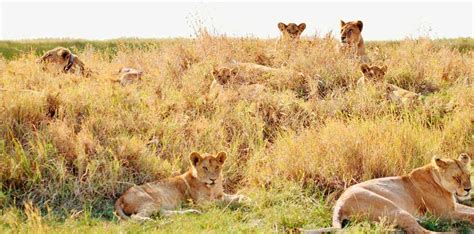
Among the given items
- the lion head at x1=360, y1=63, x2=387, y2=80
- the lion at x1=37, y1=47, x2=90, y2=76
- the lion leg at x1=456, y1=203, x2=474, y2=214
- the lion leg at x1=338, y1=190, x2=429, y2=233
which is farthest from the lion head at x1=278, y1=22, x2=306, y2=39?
the lion leg at x1=338, y1=190, x2=429, y2=233

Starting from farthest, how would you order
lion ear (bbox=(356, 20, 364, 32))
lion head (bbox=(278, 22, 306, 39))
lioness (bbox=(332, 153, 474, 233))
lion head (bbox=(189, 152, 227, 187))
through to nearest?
lion head (bbox=(278, 22, 306, 39)) < lion ear (bbox=(356, 20, 364, 32)) < lion head (bbox=(189, 152, 227, 187)) < lioness (bbox=(332, 153, 474, 233))

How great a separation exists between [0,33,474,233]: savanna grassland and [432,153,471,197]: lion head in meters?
0.34

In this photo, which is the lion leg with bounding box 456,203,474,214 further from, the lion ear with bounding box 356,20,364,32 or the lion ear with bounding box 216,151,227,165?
→ the lion ear with bounding box 356,20,364,32

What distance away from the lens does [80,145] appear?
817 cm

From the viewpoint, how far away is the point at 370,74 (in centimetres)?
1213

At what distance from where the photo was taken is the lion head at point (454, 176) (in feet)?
23.2

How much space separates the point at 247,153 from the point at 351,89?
3.10 m

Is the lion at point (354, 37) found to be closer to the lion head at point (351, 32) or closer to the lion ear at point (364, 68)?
the lion head at point (351, 32)

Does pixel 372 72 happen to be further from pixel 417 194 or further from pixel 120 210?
pixel 120 210

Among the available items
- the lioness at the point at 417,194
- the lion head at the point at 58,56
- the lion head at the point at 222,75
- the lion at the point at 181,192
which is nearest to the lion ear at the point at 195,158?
the lion at the point at 181,192

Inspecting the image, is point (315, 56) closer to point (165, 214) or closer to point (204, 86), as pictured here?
point (204, 86)

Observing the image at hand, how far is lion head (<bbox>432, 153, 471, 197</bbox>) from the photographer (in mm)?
7078

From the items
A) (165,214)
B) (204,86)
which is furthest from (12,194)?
(204,86)

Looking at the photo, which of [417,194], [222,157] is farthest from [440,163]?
[222,157]
